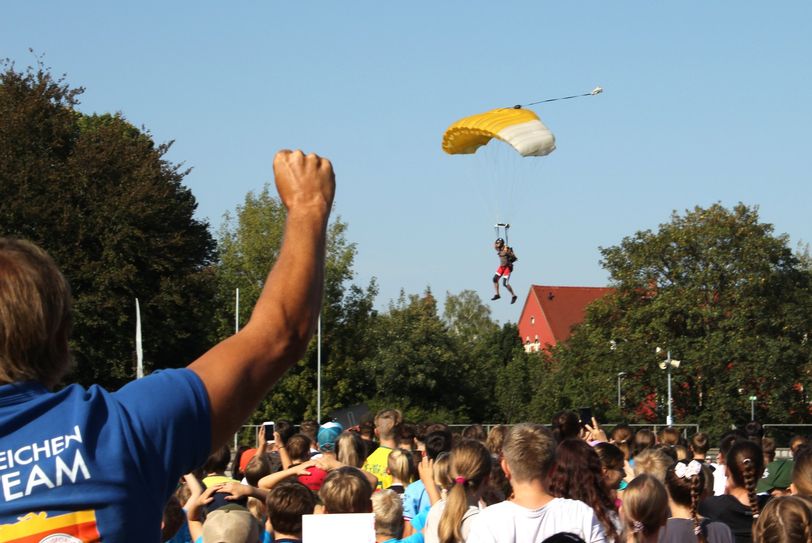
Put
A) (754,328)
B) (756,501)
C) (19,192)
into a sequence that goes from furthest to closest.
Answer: (754,328)
(19,192)
(756,501)

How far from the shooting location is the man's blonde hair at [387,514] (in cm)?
670

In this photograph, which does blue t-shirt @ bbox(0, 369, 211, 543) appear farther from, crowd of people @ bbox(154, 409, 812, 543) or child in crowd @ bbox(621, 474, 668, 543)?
child in crowd @ bbox(621, 474, 668, 543)

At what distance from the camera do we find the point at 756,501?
6754mm

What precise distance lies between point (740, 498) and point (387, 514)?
2.16 m

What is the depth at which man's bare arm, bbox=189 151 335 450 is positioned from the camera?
1.98 meters

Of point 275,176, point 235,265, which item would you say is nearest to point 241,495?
point 275,176

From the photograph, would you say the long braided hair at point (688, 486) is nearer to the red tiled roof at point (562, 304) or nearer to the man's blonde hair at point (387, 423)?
the man's blonde hair at point (387, 423)

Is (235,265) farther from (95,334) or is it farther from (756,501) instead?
(756,501)

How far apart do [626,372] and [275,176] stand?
59.6 meters

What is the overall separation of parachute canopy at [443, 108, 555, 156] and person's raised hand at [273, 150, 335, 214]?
701 inches

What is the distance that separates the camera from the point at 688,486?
6.29 meters

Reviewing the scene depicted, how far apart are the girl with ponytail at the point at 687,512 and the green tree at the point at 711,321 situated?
2090 inches

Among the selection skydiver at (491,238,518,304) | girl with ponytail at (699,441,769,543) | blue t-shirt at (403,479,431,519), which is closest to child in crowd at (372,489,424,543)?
blue t-shirt at (403,479,431,519)

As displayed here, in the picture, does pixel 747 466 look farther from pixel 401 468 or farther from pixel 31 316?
pixel 31 316
